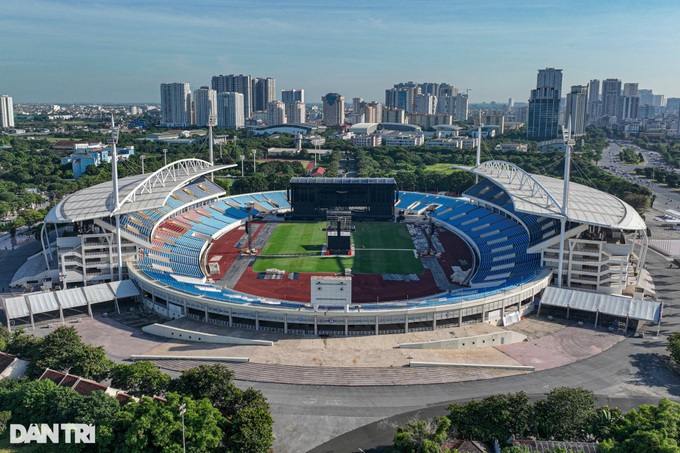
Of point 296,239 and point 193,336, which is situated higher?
point 296,239

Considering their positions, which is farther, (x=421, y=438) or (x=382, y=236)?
(x=382, y=236)

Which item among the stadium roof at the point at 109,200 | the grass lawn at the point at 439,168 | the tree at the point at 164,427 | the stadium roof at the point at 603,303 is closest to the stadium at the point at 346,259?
the stadium roof at the point at 603,303

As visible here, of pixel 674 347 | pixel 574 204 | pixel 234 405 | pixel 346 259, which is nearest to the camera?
pixel 234 405

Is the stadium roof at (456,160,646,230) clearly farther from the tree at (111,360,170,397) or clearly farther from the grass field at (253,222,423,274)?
the tree at (111,360,170,397)

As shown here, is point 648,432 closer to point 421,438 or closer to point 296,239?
point 421,438

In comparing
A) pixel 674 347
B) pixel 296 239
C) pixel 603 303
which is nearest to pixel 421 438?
pixel 674 347

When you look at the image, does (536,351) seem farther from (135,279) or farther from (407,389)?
(135,279)

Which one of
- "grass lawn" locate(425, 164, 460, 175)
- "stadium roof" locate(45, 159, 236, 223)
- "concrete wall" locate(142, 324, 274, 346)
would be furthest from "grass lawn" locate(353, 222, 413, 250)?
"grass lawn" locate(425, 164, 460, 175)
